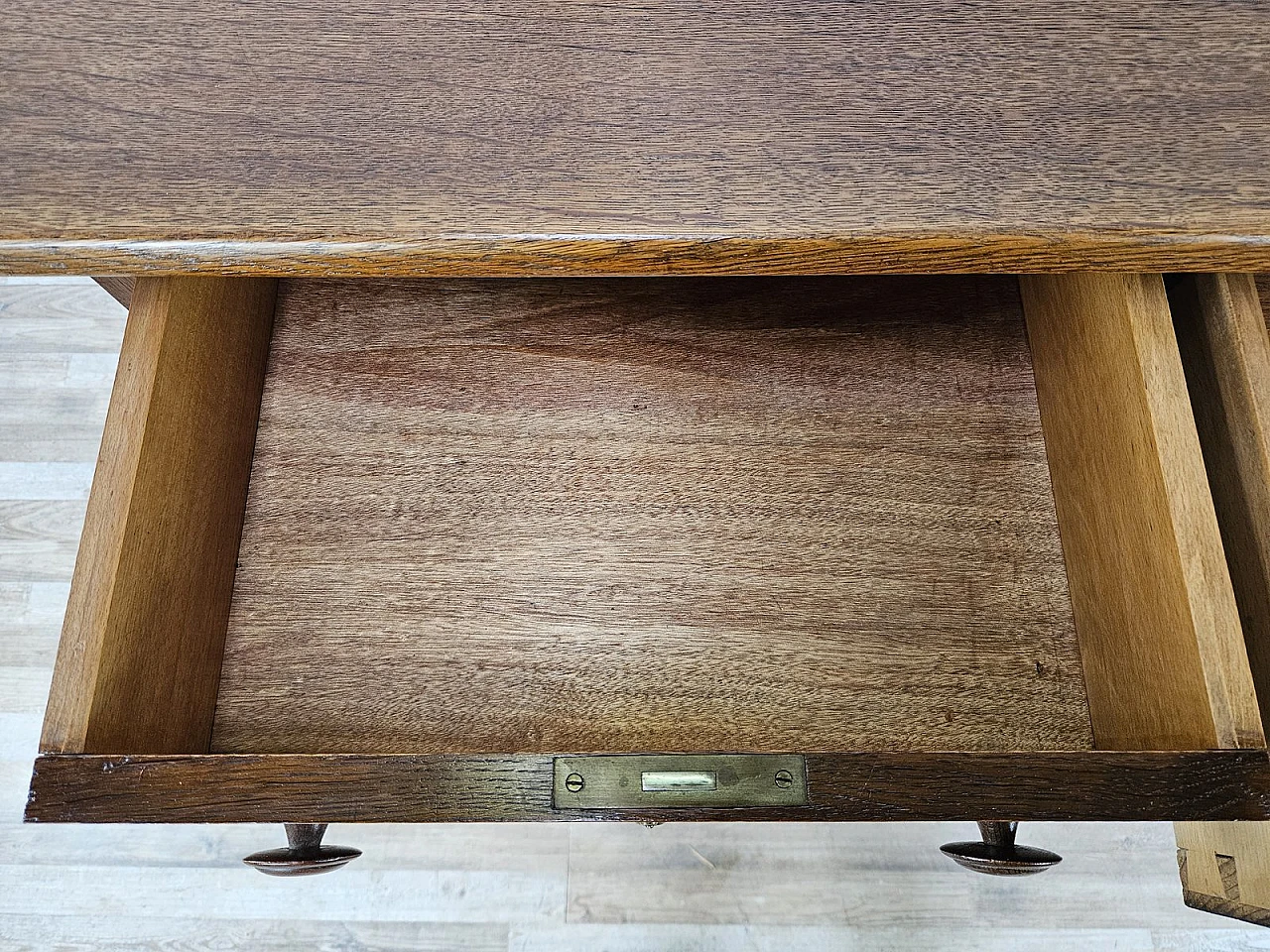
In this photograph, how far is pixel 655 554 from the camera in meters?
0.53

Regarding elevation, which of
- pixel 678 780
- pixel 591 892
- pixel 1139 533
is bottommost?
pixel 591 892

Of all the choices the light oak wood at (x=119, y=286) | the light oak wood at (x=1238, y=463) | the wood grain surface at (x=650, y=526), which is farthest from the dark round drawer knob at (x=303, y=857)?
the light oak wood at (x=1238, y=463)

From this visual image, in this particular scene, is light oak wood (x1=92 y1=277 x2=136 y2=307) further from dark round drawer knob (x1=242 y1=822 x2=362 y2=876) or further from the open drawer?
dark round drawer knob (x1=242 y1=822 x2=362 y2=876)

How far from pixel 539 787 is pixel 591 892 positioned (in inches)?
Answer: 19.6

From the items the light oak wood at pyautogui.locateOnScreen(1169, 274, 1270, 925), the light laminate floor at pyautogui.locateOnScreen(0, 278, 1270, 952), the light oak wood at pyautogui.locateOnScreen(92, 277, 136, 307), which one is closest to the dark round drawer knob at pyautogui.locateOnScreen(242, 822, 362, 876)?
the light laminate floor at pyautogui.locateOnScreen(0, 278, 1270, 952)

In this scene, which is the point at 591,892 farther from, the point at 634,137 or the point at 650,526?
the point at 634,137

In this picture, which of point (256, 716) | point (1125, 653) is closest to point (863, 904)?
point (1125, 653)

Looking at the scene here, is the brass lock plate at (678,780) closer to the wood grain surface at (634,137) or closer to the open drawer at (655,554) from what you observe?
the open drawer at (655,554)

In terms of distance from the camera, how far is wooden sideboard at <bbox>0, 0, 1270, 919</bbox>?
0.38m

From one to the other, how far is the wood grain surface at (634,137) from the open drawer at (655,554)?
0.09 meters

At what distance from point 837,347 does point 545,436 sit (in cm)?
20

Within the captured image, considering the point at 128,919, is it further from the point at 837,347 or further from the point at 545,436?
the point at 837,347

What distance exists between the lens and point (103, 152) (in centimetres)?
39

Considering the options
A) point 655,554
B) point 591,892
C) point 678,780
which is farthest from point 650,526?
point 591,892
